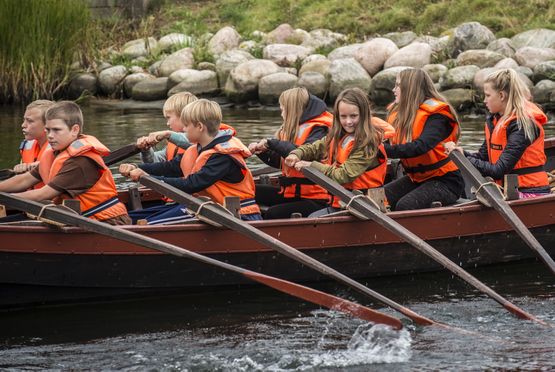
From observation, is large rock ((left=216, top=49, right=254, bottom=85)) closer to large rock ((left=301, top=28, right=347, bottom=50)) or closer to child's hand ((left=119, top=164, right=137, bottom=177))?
large rock ((left=301, top=28, right=347, bottom=50))

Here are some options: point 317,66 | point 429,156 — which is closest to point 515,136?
point 429,156

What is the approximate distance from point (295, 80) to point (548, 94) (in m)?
4.09

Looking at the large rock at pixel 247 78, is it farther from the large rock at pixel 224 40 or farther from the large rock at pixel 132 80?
the large rock at pixel 224 40

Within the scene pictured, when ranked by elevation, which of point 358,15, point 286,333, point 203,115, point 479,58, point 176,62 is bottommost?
point 286,333

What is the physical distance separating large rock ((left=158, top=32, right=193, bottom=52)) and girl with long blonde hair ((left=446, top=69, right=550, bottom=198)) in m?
13.0

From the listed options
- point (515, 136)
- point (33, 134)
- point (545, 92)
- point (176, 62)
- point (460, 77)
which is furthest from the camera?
point (176, 62)

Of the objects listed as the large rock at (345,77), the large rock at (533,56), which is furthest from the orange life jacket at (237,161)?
the large rock at (533,56)

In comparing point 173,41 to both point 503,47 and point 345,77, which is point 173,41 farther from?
point 503,47

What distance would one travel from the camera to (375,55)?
58.4 feet

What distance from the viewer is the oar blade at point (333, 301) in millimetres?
6352

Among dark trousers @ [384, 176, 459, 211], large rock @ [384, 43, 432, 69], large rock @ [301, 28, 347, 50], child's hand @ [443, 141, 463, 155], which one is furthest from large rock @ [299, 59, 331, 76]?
child's hand @ [443, 141, 463, 155]

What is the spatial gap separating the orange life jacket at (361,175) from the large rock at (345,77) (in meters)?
9.55

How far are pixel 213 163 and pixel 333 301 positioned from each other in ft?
4.43

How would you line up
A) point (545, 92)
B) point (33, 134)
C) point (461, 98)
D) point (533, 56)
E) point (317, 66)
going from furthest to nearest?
→ point (317, 66)
point (533, 56)
point (461, 98)
point (545, 92)
point (33, 134)
